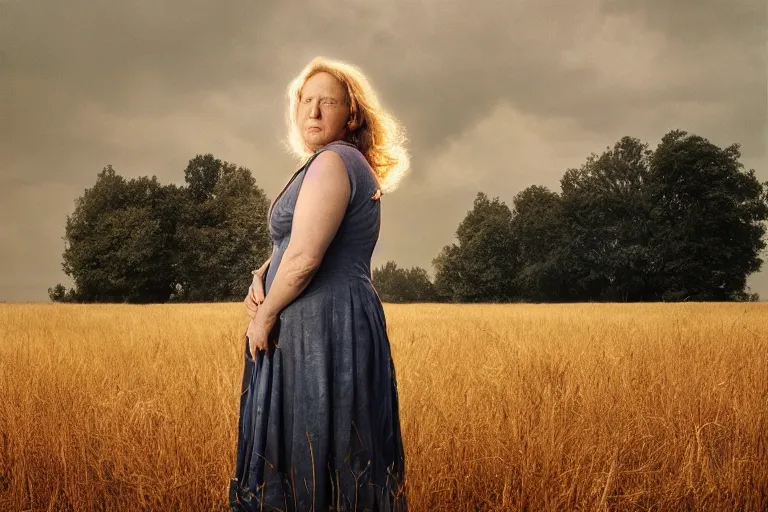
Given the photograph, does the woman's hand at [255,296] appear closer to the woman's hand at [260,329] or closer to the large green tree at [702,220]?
the woman's hand at [260,329]

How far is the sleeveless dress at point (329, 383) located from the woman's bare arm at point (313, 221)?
0.26ft

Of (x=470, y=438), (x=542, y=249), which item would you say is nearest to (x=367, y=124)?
(x=470, y=438)

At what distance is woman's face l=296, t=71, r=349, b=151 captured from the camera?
2.55 meters

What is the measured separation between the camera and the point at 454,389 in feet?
15.7

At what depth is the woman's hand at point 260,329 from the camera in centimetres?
245

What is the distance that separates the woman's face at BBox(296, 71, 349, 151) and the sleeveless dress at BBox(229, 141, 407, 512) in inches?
5.0

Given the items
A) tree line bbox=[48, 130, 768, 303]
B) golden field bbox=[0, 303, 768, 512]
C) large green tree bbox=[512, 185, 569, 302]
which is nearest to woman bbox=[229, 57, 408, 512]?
golden field bbox=[0, 303, 768, 512]

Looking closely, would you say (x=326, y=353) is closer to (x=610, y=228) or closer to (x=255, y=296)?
(x=255, y=296)

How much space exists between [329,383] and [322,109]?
3.60ft

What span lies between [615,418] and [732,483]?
100 centimetres

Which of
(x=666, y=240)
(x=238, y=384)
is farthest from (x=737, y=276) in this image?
(x=238, y=384)

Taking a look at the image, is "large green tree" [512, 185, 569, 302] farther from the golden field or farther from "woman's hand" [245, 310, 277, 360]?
"woman's hand" [245, 310, 277, 360]

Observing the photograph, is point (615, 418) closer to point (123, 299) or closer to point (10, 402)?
point (10, 402)

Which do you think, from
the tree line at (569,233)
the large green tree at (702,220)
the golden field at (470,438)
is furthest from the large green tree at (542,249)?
the golden field at (470,438)
